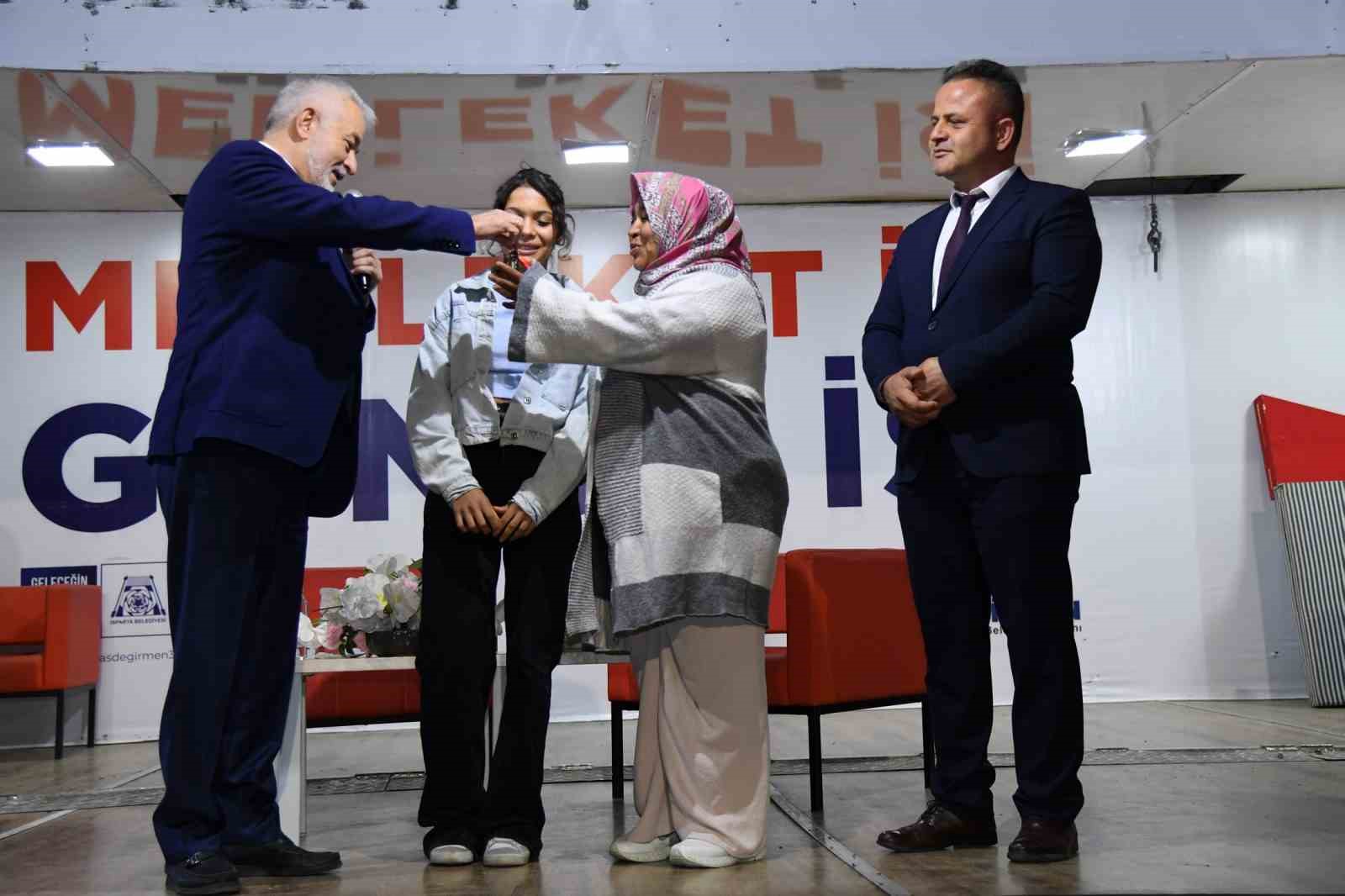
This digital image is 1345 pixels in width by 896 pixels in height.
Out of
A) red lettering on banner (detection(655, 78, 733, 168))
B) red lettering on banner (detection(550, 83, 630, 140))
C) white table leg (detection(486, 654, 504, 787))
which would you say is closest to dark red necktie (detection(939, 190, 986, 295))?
white table leg (detection(486, 654, 504, 787))

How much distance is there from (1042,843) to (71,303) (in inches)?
227

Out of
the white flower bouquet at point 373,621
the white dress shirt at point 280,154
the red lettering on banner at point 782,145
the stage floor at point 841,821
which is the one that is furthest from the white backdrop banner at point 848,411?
the white dress shirt at point 280,154

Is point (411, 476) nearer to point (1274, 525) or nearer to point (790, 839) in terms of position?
point (790, 839)

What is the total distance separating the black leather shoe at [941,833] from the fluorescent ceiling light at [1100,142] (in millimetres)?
4110

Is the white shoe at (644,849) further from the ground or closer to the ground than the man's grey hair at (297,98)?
closer to the ground

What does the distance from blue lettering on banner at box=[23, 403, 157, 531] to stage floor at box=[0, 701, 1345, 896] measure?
1290mm

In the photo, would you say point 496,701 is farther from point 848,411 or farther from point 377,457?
point 848,411

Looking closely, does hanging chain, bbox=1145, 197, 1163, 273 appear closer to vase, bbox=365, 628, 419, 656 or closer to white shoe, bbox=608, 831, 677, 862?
vase, bbox=365, 628, 419, 656

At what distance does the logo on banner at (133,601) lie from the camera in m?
6.15

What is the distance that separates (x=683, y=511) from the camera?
2.48m

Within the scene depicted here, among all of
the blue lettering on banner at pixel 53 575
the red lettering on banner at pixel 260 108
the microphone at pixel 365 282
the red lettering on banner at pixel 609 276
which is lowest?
the blue lettering on banner at pixel 53 575

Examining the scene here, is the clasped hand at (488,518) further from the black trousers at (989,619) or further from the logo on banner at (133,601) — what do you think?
the logo on banner at (133,601)

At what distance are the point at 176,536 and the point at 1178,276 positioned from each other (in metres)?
5.82

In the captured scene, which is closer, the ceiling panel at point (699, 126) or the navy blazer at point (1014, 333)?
the navy blazer at point (1014, 333)
